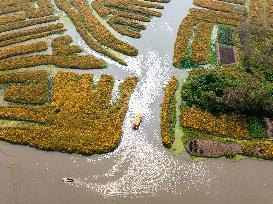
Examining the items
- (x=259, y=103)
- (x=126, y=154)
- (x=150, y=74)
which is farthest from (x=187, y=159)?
(x=150, y=74)

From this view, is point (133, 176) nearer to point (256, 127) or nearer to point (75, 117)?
point (75, 117)

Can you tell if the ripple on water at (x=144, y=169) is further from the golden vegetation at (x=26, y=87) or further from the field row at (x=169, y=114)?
the golden vegetation at (x=26, y=87)

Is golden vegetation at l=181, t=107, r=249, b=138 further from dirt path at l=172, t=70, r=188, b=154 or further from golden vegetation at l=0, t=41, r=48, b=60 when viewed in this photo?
A: golden vegetation at l=0, t=41, r=48, b=60

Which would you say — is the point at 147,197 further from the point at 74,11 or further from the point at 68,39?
the point at 74,11

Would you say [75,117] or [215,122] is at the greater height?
[215,122]

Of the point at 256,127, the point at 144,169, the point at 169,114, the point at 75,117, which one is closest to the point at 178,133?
the point at 169,114

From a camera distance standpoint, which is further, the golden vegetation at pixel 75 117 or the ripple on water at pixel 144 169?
the golden vegetation at pixel 75 117

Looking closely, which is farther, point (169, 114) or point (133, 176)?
point (169, 114)

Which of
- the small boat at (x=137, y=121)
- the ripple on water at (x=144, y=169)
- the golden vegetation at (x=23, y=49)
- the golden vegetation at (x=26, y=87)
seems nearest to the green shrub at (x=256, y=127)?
the ripple on water at (x=144, y=169)
